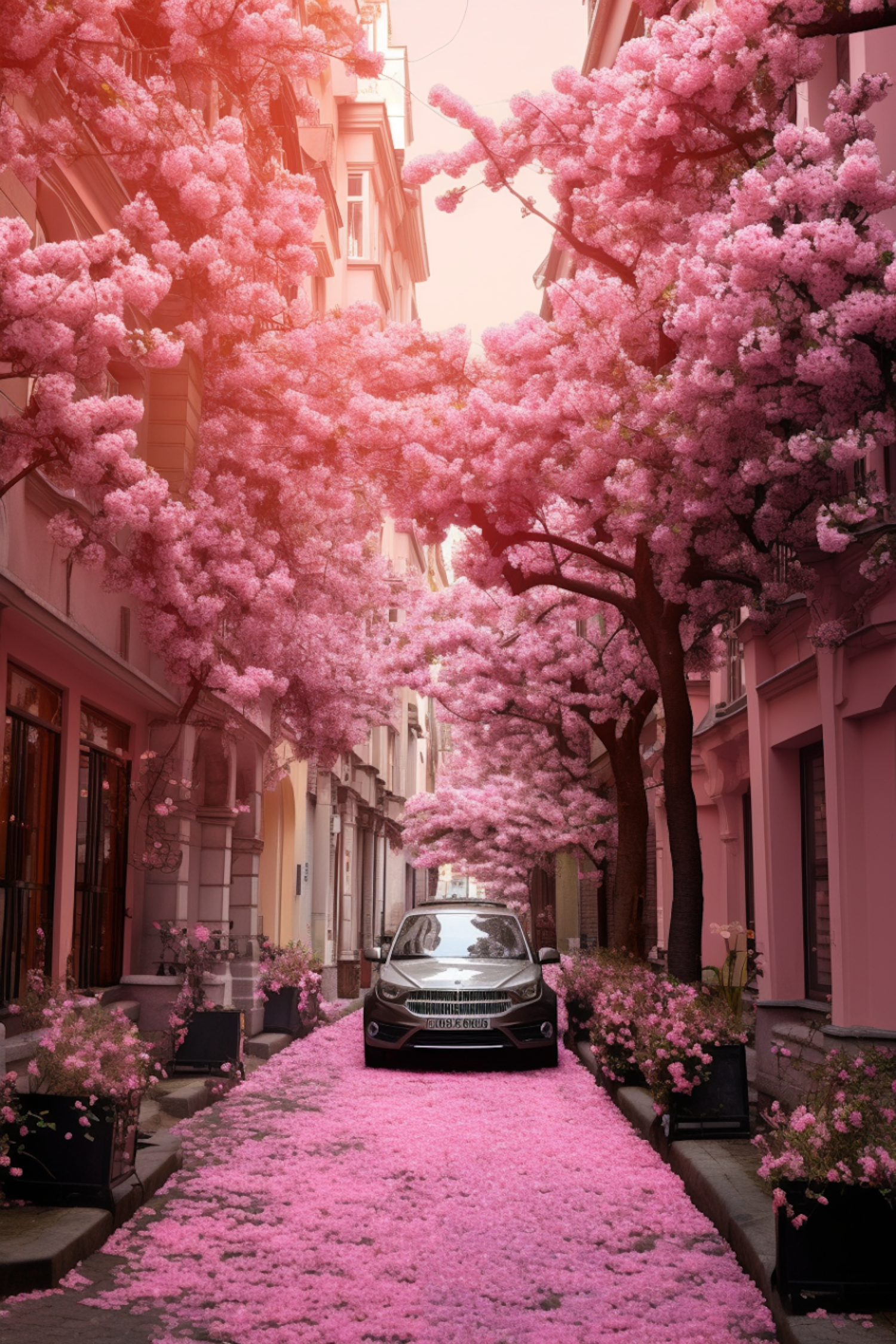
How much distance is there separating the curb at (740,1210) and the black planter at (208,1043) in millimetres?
3937

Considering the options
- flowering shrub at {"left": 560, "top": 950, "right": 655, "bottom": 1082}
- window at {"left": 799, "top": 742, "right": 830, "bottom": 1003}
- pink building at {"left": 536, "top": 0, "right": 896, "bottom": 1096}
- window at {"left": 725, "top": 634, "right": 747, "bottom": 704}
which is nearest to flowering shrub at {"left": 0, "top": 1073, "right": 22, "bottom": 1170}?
pink building at {"left": 536, "top": 0, "right": 896, "bottom": 1096}

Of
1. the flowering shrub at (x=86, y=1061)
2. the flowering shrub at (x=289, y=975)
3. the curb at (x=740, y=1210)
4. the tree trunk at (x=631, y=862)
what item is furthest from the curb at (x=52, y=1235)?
the tree trunk at (x=631, y=862)

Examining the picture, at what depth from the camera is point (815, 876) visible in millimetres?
12781

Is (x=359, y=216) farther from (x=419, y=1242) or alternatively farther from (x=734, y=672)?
(x=419, y=1242)

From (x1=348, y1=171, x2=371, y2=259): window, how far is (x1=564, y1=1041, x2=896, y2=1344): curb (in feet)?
96.6

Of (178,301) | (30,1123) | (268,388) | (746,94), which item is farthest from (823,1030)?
(178,301)

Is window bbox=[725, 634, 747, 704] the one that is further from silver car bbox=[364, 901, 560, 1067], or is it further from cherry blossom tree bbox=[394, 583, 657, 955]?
silver car bbox=[364, 901, 560, 1067]

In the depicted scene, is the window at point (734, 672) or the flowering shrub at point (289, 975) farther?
the flowering shrub at point (289, 975)

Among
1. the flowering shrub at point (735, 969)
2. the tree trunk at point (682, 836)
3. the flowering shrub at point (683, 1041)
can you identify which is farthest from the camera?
the flowering shrub at point (735, 969)

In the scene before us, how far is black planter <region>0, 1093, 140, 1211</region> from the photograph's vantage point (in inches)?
297

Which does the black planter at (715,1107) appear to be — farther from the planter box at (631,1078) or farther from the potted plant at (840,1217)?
the potted plant at (840,1217)

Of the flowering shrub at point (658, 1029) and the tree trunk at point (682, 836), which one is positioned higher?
the tree trunk at point (682, 836)

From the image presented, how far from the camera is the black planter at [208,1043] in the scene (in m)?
13.5

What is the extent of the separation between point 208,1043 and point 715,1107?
5.58 m
